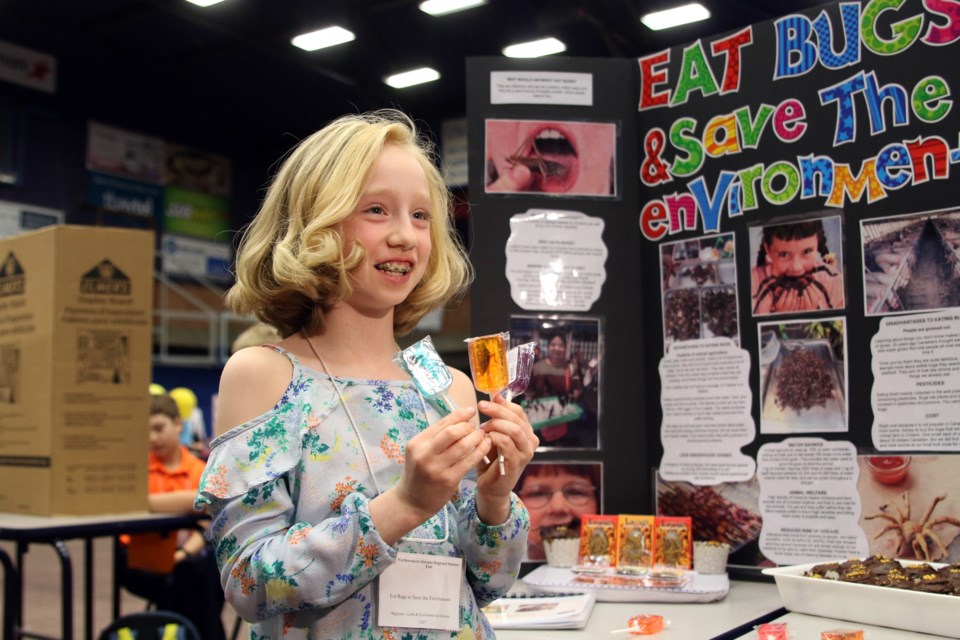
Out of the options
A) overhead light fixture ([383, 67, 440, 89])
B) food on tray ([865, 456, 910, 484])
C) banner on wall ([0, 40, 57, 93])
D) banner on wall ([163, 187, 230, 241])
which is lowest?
food on tray ([865, 456, 910, 484])

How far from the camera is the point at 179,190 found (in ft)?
45.4

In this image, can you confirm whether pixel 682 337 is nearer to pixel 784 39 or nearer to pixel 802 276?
pixel 802 276

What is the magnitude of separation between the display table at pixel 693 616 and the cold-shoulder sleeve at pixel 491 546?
0.34m

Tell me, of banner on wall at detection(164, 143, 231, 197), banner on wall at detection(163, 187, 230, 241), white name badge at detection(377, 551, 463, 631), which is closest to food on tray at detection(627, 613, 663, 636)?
white name badge at detection(377, 551, 463, 631)

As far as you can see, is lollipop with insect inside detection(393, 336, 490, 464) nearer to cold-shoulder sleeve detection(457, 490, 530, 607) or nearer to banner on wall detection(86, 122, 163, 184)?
cold-shoulder sleeve detection(457, 490, 530, 607)

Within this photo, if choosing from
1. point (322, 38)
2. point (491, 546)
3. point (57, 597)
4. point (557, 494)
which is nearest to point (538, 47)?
point (322, 38)

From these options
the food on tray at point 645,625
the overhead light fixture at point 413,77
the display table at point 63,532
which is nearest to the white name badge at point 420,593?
the food on tray at point 645,625

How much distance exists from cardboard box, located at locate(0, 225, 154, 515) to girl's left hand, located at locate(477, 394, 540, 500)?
2.12 metres

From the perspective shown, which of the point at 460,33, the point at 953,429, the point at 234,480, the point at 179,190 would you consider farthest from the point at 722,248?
the point at 179,190

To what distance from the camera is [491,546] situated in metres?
1.31

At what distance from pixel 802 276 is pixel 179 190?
13.1m

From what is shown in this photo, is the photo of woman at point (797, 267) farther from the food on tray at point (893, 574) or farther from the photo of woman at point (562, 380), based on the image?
the food on tray at point (893, 574)

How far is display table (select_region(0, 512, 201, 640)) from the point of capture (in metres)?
2.79

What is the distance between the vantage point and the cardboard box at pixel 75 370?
3.01m
